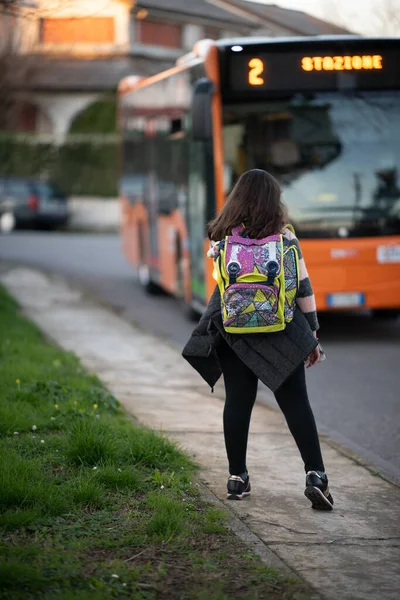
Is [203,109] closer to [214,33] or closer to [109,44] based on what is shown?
[214,33]

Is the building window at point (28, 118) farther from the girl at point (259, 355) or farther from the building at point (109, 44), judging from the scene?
the girl at point (259, 355)

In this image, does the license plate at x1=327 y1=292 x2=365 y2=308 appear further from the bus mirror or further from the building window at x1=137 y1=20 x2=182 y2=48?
the building window at x1=137 y1=20 x2=182 y2=48

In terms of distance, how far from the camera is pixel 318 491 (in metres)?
5.77

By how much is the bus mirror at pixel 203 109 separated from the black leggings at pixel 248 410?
6.28m

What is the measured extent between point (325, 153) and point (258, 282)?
6.81 meters

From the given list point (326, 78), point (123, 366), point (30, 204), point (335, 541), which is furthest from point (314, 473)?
point (30, 204)

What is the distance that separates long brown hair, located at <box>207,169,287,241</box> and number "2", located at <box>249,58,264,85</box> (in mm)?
6370

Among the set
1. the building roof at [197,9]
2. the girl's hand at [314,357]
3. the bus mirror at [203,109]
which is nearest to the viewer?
the girl's hand at [314,357]

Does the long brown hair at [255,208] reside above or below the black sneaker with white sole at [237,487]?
above

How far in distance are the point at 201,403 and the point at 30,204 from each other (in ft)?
94.5

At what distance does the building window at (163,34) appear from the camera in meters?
27.5

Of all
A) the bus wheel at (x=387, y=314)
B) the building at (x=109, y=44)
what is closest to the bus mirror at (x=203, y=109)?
the building at (x=109, y=44)

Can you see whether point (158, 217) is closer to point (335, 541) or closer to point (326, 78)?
point (326, 78)

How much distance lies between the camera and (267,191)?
19.1 feet
